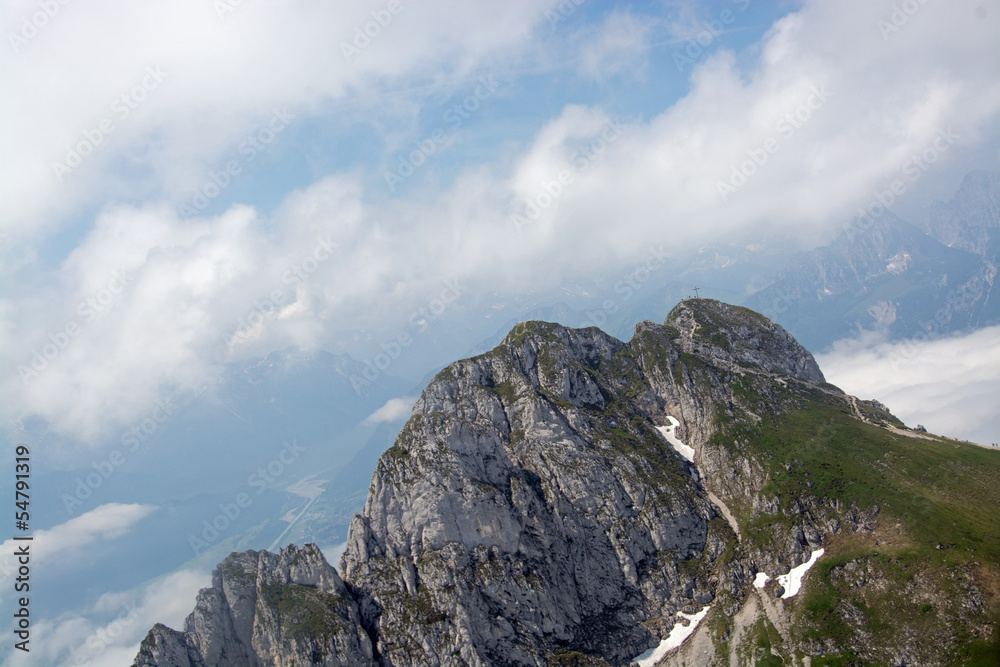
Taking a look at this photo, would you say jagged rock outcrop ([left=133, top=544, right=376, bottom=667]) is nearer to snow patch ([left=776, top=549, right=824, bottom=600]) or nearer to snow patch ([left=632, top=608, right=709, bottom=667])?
snow patch ([left=632, top=608, right=709, bottom=667])

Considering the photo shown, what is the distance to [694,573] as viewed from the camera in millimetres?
198000

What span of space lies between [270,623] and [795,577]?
558 feet

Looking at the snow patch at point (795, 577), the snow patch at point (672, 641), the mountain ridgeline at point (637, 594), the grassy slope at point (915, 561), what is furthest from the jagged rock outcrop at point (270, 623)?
the grassy slope at point (915, 561)

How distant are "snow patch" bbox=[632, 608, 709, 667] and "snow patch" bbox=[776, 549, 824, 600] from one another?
26833 millimetres

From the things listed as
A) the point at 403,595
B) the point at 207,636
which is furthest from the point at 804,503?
→ the point at 207,636

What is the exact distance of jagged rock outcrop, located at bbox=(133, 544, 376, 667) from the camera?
169 metres

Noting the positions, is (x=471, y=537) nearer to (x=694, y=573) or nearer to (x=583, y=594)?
(x=583, y=594)

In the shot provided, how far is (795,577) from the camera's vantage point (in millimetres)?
180125

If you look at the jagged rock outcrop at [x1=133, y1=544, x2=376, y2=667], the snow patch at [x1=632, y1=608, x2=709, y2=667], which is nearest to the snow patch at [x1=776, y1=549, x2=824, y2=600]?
the snow patch at [x1=632, y1=608, x2=709, y2=667]

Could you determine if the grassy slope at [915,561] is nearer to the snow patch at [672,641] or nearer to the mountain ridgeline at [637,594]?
the mountain ridgeline at [637,594]

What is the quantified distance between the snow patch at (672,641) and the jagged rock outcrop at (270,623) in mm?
86910

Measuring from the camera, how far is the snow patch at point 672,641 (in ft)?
589

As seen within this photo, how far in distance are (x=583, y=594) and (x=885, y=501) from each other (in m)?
106

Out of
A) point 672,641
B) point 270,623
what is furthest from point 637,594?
point 270,623
